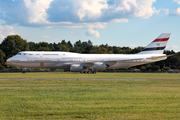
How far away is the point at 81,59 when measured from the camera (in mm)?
56062

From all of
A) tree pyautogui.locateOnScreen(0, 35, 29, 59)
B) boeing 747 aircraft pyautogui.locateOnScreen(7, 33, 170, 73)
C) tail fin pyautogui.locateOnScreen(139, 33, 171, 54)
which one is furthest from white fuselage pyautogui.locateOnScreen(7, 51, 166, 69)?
tree pyautogui.locateOnScreen(0, 35, 29, 59)

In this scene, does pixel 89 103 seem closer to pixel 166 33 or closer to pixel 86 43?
pixel 166 33

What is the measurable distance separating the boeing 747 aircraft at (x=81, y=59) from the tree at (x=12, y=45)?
133 ft

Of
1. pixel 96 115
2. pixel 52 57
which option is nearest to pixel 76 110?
pixel 96 115

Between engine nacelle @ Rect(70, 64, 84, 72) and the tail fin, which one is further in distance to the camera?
the tail fin

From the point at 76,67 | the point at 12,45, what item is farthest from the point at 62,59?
the point at 12,45

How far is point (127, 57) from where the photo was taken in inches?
2270

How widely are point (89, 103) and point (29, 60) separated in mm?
43531

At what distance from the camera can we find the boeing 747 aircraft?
53844 mm

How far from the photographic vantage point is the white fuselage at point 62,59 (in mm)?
53844

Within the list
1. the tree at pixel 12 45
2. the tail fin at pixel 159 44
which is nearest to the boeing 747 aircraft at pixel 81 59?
the tail fin at pixel 159 44

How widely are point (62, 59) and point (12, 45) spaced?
4562 centimetres

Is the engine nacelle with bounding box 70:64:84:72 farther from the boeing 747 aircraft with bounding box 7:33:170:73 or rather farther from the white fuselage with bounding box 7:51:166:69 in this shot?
the white fuselage with bounding box 7:51:166:69

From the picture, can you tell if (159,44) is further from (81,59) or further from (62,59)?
(62,59)
